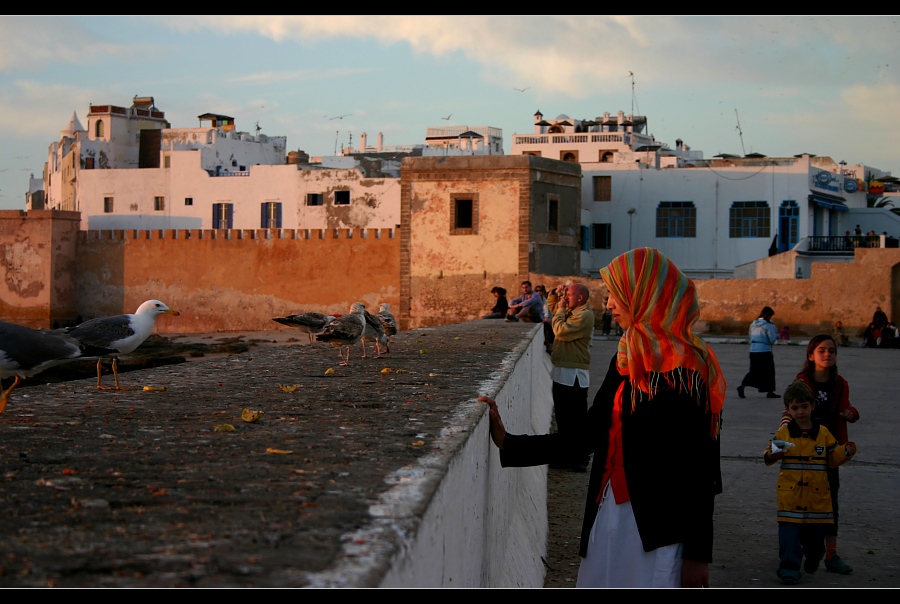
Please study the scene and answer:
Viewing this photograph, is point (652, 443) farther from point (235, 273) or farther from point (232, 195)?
point (232, 195)

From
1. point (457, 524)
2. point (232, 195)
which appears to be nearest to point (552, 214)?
point (232, 195)

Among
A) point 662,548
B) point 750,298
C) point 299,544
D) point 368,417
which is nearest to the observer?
point 299,544

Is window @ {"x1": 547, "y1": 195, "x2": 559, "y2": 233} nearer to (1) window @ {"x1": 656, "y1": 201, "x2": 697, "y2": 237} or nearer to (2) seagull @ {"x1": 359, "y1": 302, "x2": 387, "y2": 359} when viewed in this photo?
(1) window @ {"x1": 656, "y1": 201, "x2": 697, "y2": 237}

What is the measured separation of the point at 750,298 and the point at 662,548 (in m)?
26.6

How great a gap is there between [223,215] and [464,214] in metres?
17.4

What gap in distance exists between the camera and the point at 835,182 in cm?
3894

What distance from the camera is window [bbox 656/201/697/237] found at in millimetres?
36438

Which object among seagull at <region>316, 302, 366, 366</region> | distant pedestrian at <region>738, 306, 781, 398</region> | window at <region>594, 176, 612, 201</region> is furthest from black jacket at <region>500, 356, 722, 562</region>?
window at <region>594, 176, 612, 201</region>

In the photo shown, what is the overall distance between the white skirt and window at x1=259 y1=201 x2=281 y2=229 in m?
42.5

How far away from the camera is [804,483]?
5410 mm
